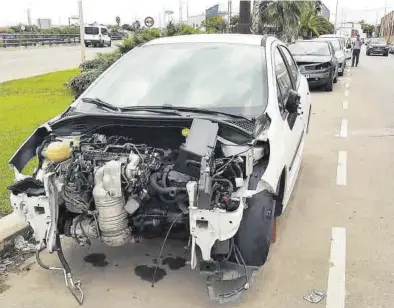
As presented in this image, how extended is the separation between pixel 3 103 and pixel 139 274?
28.7 ft

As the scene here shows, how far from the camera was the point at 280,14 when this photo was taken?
1168 inches

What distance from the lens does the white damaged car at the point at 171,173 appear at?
3498mm

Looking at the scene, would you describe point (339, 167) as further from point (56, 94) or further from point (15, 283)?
point (56, 94)

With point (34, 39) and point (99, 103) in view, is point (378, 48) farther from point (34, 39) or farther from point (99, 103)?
point (99, 103)

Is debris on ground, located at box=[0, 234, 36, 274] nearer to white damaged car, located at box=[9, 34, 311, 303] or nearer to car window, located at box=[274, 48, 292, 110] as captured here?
white damaged car, located at box=[9, 34, 311, 303]

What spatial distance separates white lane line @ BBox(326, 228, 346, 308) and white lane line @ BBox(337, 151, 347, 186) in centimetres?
160

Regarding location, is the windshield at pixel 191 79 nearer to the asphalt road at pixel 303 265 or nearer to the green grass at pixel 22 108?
the asphalt road at pixel 303 265

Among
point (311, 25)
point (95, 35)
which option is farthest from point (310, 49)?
point (95, 35)

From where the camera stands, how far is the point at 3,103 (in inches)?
455

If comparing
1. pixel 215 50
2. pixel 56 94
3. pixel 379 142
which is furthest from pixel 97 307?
pixel 56 94

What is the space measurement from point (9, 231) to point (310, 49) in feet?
45.3

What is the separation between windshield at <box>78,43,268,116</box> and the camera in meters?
4.35

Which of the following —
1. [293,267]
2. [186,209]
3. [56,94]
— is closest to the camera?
[186,209]

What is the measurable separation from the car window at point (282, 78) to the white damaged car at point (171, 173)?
0.69ft
